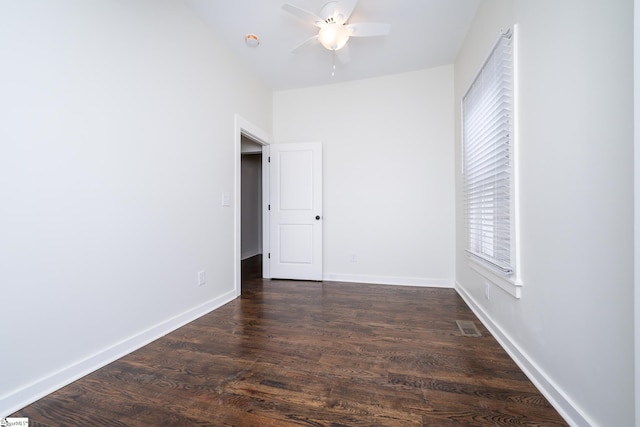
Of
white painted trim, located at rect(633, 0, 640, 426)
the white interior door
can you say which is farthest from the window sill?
the white interior door

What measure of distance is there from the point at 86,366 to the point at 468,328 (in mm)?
2699

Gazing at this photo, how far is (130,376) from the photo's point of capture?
4.92 feet

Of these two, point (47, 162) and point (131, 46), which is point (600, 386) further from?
point (131, 46)

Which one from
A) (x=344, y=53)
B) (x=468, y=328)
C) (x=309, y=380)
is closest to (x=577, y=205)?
(x=468, y=328)

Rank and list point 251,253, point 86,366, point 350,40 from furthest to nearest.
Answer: point 251,253, point 350,40, point 86,366

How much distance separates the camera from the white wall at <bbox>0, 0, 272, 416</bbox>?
1251 mm

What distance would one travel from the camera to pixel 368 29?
7.45ft

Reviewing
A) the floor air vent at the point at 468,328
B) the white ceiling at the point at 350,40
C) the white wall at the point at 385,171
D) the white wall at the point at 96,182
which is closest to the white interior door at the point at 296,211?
the white wall at the point at 385,171

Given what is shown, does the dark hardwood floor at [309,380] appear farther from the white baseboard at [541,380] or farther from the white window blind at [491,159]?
the white window blind at [491,159]

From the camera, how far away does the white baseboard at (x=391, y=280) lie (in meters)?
3.29

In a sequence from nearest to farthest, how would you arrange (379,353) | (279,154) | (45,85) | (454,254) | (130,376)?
(45,85), (130,376), (379,353), (454,254), (279,154)

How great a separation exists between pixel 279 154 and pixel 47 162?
8.57ft

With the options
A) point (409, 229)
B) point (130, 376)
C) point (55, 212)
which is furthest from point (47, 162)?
→ point (409, 229)

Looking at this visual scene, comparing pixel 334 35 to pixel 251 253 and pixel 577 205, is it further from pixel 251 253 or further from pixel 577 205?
pixel 251 253
